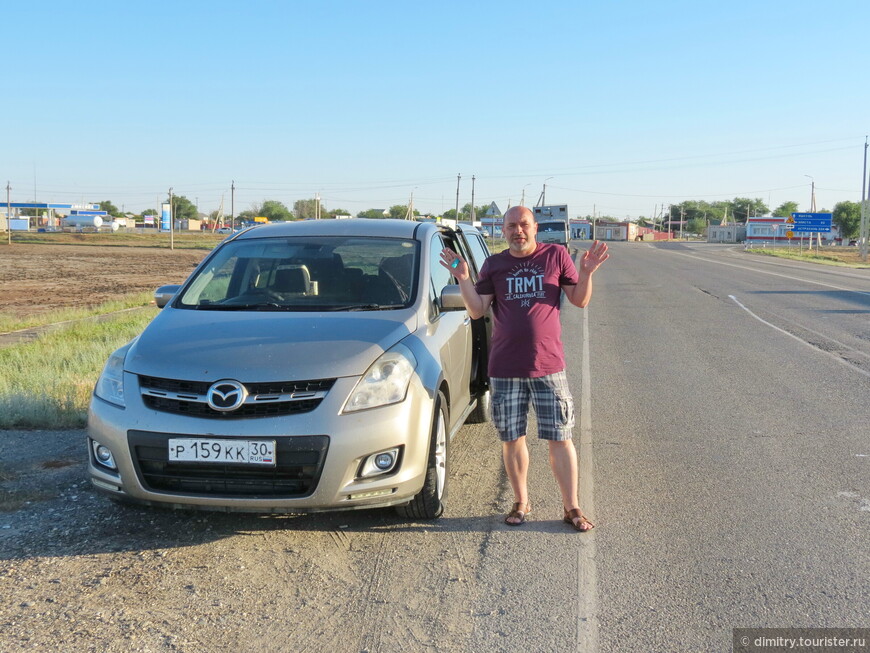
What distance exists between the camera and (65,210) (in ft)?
514

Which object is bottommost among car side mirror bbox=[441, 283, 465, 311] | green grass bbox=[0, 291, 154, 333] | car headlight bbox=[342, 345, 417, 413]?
green grass bbox=[0, 291, 154, 333]

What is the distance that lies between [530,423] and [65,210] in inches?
6560

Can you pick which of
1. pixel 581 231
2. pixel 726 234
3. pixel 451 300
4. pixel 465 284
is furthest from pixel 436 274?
pixel 726 234

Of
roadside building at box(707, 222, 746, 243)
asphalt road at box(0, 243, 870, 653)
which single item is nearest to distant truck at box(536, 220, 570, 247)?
asphalt road at box(0, 243, 870, 653)

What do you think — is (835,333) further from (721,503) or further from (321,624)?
(321,624)

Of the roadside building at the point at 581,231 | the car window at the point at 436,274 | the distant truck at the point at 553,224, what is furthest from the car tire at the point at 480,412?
the roadside building at the point at 581,231

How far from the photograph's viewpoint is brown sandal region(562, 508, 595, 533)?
4.52 m

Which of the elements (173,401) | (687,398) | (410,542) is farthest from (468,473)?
(687,398)

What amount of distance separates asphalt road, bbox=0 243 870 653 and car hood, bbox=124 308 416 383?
3.01ft

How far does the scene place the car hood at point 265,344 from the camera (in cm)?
414

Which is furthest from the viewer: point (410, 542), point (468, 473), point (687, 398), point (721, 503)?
point (687, 398)

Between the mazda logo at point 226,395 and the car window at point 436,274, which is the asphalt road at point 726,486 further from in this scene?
the mazda logo at point 226,395

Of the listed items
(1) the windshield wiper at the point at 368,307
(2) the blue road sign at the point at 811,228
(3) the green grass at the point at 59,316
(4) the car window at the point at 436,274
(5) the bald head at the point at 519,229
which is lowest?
(3) the green grass at the point at 59,316

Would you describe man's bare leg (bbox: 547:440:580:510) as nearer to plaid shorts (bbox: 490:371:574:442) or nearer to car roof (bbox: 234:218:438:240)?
plaid shorts (bbox: 490:371:574:442)
